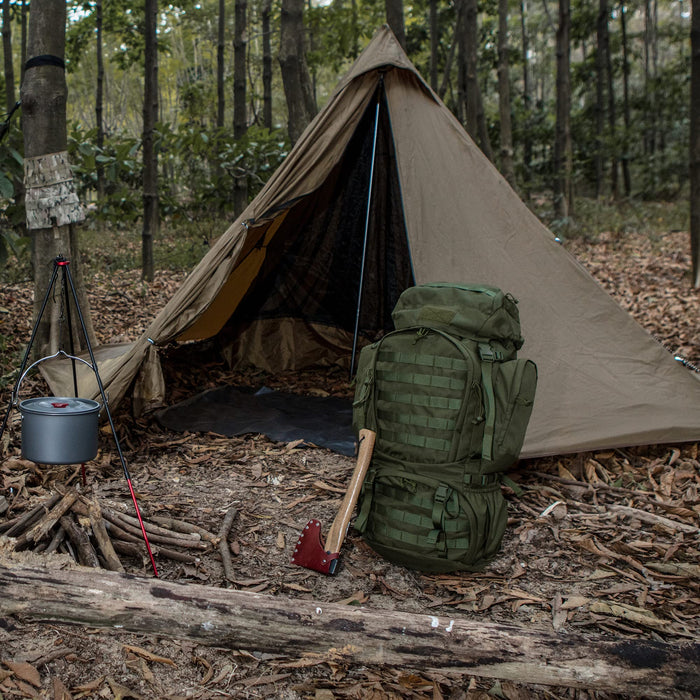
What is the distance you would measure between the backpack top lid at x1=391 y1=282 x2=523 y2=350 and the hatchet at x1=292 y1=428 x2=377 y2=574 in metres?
0.57

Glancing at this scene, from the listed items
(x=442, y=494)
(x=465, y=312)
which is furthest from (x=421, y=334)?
(x=442, y=494)

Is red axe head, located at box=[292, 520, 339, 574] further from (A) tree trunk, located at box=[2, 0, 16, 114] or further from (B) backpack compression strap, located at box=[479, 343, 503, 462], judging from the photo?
(A) tree trunk, located at box=[2, 0, 16, 114]

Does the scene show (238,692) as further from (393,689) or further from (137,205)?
(137,205)

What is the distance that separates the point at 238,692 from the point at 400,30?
705 centimetres

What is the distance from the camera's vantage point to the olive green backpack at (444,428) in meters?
2.84

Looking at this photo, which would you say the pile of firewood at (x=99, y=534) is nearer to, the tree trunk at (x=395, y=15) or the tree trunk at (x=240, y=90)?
the tree trunk at (x=395, y=15)

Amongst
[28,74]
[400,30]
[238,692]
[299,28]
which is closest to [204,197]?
[299,28]

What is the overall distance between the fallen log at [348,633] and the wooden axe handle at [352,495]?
2.67ft

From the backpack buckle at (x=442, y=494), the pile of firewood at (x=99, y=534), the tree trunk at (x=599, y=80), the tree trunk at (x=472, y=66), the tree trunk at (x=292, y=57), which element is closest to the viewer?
the pile of firewood at (x=99, y=534)

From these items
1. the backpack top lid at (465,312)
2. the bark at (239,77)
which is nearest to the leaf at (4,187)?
the backpack top lid at (465,312)

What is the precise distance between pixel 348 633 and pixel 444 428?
105 centimetres

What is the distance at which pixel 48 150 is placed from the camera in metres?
4.42

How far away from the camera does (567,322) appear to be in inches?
164

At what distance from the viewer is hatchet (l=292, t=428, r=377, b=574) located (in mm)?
2920
